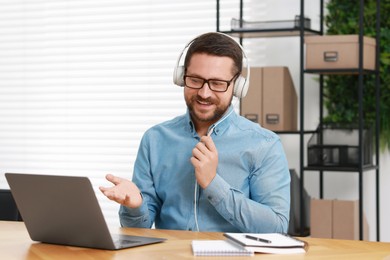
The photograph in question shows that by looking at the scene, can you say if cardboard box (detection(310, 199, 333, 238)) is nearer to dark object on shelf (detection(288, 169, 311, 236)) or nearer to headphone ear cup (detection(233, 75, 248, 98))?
dark object on shelf (detection(288, 169, 311, 236))

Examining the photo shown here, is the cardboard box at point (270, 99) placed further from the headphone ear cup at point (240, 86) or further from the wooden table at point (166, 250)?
the wooden table at point (166, 250)

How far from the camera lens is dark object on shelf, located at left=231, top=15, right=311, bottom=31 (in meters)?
3.85

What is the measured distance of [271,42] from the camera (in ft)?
14.0

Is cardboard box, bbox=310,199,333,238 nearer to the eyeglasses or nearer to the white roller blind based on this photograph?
the white roller blind

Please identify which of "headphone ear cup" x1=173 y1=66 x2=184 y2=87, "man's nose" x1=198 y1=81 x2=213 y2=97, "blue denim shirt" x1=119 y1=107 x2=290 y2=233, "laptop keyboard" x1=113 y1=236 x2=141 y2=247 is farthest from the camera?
"headphone ear cup" x1=173 y1=66 x2=184 y2=87

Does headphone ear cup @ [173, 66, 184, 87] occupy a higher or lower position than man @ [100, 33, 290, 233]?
higher

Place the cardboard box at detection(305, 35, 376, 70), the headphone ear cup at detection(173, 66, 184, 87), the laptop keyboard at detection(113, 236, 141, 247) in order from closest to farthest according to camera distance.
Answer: the laptop keyboard at detection(113, 236, 141, 247)
the headphone ear cup at detection(173, 66, 184, 87)
the cardboard box at detection(305, 35, 376, 70)

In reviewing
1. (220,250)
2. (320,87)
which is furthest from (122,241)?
(320,87)

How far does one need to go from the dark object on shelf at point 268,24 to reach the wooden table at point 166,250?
1.99 metres

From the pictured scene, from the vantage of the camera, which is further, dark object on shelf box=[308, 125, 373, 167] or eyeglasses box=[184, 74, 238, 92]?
dark object on shelf box=[308, 125, 373, 167]

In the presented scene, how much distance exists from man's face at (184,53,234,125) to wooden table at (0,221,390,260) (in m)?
0.44

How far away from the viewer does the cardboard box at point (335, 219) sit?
375 centimetres

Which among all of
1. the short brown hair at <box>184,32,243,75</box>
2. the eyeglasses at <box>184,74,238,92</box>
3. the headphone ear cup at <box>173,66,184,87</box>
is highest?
the short brown hair at <box>184,32,243,75</box>

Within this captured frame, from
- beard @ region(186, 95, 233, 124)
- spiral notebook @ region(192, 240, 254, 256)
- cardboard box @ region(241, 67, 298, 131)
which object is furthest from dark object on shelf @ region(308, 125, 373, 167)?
spiral notebook @ region(192, 240, 254, 256)
